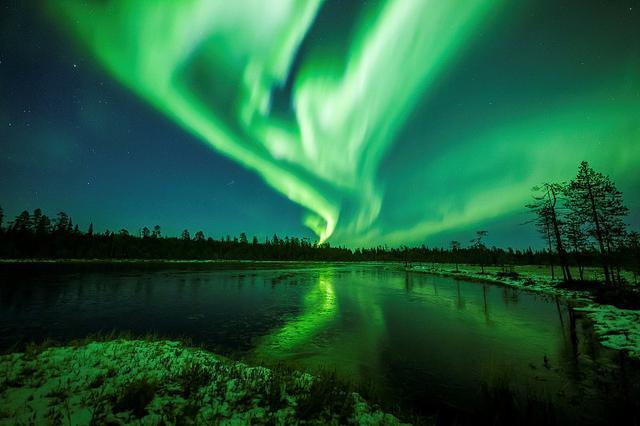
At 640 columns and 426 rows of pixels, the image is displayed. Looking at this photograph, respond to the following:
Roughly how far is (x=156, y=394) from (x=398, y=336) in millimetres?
14113

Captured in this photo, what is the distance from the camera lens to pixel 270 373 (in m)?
9.10

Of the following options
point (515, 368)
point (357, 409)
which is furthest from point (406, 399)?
point (515, 368)

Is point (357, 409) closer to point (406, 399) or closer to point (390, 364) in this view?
point (406, 399)

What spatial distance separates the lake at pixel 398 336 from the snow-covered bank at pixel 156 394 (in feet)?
8.24

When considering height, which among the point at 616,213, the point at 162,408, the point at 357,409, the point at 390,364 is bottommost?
the point at 390,364

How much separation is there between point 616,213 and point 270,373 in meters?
41.8

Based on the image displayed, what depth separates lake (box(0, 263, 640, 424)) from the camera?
9719 millimetres

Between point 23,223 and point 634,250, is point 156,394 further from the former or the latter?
point 23,223

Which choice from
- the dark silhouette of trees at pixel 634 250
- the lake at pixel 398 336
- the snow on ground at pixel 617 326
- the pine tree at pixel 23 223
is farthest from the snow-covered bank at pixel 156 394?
the pine tree at pixel 23 223

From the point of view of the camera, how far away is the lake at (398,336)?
31.9 feet

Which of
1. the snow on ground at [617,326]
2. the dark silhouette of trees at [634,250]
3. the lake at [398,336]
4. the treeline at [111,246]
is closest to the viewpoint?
the lake at [398,336]

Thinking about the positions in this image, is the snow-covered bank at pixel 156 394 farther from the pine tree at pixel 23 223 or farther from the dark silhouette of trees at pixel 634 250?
the pine tree at pixel 23 223

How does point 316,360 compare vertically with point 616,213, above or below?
below

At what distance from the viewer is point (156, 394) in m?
6.88
